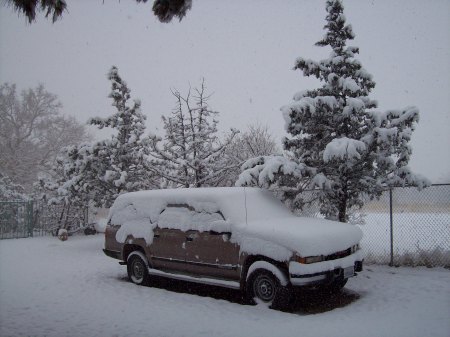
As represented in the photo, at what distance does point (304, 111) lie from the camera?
866cm

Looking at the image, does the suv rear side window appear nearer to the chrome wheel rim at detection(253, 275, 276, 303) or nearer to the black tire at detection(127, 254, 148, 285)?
the black tire at detection(127, 254, 148, 285)

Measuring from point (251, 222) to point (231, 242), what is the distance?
49 cm

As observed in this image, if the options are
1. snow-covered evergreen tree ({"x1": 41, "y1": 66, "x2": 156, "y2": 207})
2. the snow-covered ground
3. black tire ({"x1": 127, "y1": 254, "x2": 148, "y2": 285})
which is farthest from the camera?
snow-covered evergreen tree ({"x1": 41, "y1": 66, "x2": 156, "y2": 207})

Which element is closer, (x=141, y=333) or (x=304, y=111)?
(x=141, y=333)

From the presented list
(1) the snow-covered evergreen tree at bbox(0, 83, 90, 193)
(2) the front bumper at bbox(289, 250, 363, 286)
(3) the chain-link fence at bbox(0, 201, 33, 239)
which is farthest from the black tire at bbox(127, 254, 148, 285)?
(1) the snow-covered evergreen tree at bbox(0, 83, 90, 193)

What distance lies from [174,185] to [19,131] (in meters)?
27.5

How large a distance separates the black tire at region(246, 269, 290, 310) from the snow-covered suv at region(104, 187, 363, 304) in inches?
0.6

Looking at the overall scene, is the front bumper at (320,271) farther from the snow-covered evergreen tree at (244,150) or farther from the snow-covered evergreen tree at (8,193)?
the snow-covered evergreen tree at (8,193)

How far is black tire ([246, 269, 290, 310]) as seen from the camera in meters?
6.23

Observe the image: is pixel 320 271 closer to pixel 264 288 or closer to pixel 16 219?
pixel 264 288

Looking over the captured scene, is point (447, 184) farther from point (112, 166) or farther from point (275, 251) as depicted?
point (112, 166)

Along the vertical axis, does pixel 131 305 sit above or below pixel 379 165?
below

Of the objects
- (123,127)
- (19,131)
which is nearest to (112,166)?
(123,127)

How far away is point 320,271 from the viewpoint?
20.3 ft
